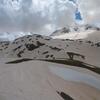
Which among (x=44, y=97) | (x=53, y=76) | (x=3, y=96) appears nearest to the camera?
(x=3, y=96)

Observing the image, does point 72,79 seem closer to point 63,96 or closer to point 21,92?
point 63,96

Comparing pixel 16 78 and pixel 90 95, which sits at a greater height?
pixel 16 78

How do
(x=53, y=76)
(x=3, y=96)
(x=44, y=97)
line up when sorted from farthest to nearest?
(x=53, y=76)
(x=44, y=97)
(x=3, y=96)

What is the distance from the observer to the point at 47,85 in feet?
131

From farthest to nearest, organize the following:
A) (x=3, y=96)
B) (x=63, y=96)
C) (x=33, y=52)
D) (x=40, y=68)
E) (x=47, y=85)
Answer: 1. (x=33, y=52)
2. (x=40, y=68)
3. (x=47, y=85)
4. (x=63, y=96)
5. (x=3, y=96)

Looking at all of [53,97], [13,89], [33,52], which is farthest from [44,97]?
[33,52]

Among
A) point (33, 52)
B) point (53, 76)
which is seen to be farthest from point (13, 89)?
point (33, 52)

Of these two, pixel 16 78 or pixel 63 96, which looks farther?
pixel 16 78

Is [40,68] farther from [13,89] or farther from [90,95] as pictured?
[13,89]

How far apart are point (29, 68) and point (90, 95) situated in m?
14.4

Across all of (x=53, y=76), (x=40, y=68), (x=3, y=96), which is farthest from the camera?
(x=40, y=68)

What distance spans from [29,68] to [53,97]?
17781 mm

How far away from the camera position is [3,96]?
31.5 metres

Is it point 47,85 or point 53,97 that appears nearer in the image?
point 53,97
